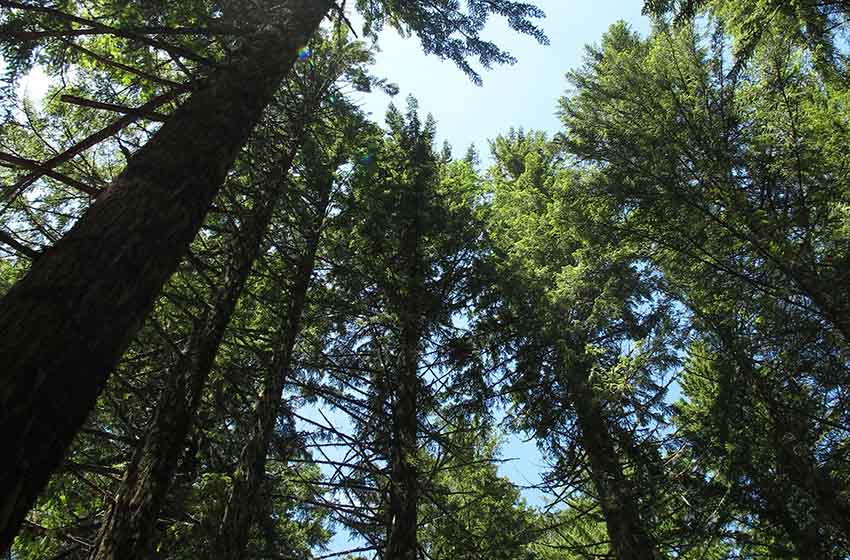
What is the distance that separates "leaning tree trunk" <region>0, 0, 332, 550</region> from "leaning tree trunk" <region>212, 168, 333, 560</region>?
3.85 m

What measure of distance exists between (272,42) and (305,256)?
15.2ft

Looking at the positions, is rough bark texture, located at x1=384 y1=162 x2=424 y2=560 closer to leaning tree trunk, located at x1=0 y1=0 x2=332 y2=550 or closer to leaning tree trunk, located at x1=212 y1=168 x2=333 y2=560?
leaning tree trunk, located at x1=212 y1=168 x2=333 y2=560

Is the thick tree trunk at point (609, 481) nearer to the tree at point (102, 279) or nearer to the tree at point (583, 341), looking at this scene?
the tree at point (583, 341)

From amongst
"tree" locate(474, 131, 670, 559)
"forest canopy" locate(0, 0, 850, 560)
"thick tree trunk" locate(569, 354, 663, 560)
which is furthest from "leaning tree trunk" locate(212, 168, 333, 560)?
"thick tree trunk" locate(569, 354, 663, 560)

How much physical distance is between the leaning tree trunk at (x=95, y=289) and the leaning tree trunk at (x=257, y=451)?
3849mm

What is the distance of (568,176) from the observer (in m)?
11.0

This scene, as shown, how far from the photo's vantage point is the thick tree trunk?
7004 mm

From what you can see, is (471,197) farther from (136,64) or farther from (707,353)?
(136,64)

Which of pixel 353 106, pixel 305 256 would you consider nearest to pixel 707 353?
pixel 305 256

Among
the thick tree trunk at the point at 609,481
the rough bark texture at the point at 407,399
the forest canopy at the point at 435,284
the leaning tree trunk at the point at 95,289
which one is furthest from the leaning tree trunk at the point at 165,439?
the thick tree trunk at the point at 609,481

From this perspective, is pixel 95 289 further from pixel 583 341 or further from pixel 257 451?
pixel 583 341

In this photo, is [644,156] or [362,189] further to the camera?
[362,189]

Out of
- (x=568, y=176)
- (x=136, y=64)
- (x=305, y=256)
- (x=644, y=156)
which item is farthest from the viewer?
(x=568, y=176)

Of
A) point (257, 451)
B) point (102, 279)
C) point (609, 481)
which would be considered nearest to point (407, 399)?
point (257, 451)
